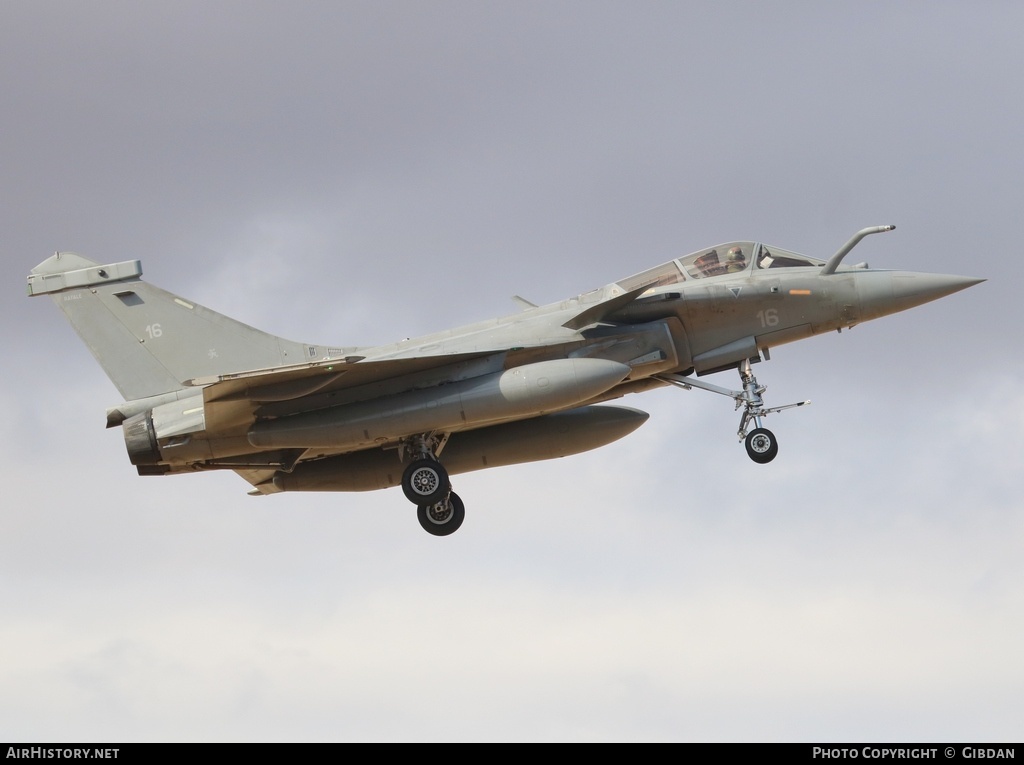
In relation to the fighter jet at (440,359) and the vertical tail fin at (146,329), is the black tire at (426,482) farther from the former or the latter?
the vertical tail fin at (146,329)

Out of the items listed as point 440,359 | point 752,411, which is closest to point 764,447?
point 752,411

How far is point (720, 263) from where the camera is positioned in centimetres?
2234

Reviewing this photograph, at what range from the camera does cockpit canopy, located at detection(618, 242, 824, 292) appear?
22297 mm

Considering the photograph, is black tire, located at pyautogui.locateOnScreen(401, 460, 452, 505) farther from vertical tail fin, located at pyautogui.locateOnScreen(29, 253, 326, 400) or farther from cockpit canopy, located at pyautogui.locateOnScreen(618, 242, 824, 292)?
cockpit canopy, located at pyautogui.locateOnScreen(618, 242, 824, 292)

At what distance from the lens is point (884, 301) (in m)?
22.0

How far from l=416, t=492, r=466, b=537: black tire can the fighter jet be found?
22 millimetres

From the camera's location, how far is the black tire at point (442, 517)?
22938 millimetres

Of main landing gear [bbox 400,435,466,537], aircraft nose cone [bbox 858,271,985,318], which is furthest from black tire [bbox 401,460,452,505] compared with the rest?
aircraft nose cone [bbox 858,271,985,318]

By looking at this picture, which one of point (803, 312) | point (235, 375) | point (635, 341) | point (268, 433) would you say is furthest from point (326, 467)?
point (803, 312)

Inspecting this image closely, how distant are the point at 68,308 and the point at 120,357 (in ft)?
4.31

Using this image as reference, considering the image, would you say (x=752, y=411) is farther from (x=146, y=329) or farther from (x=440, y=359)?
(x=146, y=329)

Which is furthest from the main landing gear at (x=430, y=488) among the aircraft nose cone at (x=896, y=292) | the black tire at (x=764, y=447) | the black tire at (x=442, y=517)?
the aircraft nose cone at (x=896, y=292)
